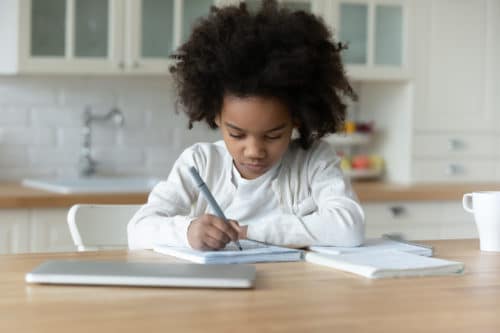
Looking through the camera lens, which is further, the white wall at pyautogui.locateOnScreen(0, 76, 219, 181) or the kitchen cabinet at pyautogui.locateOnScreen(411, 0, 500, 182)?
the kitchen cabinet at pyautogui.locateOnScreen(411, 0, 500, 182)

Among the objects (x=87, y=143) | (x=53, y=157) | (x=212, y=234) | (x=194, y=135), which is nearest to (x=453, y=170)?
(x=194, y=135)

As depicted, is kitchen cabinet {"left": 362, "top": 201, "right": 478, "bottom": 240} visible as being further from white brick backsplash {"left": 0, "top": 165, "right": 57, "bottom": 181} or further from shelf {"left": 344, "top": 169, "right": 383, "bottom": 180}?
white brick backsplash {"left": 0, "top": 165, "right": 57, "bottom": 181}

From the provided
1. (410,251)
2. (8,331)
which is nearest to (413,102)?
(410,251)

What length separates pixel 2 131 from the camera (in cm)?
379

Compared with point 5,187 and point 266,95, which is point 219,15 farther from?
point 5,187

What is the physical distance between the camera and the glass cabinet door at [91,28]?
12.0ft

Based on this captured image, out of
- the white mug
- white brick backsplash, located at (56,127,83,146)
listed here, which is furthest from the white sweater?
white brick backsplash, located at (56,127,83,146)

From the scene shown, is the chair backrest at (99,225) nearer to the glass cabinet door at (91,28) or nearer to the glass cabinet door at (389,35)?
the glass cabinet door at (91,28)

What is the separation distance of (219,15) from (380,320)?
3.52 ft

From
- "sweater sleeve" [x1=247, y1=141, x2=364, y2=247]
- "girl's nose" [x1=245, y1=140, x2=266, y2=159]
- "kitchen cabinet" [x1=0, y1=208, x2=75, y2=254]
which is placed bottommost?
"kitchen cabinet" [x1=0, y1=208, x2=75, y2=254]

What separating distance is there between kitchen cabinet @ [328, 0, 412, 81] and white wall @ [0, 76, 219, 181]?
0.70 m

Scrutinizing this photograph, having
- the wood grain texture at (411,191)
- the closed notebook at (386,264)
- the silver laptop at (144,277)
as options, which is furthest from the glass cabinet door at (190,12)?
the silver laptop at (144,277)

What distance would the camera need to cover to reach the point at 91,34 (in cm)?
366

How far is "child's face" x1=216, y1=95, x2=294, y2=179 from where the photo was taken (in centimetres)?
200
